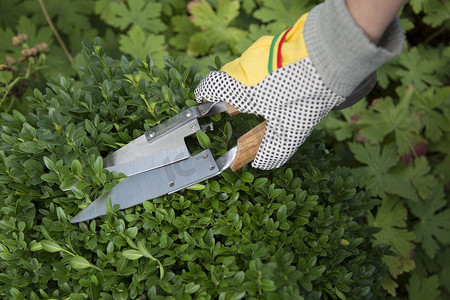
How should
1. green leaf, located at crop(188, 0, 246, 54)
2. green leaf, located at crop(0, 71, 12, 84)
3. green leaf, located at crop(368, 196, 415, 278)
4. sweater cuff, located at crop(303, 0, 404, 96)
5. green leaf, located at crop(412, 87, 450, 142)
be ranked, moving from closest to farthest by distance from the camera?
sweater cuff, located at crop(303, 0, 404, 96) → green leaf, located at crop(0, 71, 12, 84) → green leaf, located at crop(368, 196, 415, 278) → green leaf, located at crop(412, 87, 450, 142) → green leaf, located at crop(188, 0, 246, 54)

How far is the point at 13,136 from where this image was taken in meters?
1.12

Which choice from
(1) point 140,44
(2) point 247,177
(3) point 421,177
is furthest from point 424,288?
(1) point 140,44

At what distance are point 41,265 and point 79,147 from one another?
0.96 ft

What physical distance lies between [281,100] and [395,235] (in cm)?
142

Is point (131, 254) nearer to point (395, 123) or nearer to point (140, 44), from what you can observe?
point (140, 44)

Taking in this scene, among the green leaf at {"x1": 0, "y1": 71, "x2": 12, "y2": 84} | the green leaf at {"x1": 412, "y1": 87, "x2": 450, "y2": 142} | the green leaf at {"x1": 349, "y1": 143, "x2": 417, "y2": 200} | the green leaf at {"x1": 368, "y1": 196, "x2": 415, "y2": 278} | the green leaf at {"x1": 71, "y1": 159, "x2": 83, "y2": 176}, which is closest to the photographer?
the green leaf at {"x1": 71, "y1": 159, "x2": 83, "y2": 176}

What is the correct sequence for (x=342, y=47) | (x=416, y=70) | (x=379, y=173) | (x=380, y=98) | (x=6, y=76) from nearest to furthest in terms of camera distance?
1. (x=342, y=47)
2. (x=6, y=76)
3. (x=379, y=173)
4. (x=380, y=98)
5. (x=416, y=70)

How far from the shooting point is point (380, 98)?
231 cm

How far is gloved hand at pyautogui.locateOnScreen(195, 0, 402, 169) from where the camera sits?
907 mm

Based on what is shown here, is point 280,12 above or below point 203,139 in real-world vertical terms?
below

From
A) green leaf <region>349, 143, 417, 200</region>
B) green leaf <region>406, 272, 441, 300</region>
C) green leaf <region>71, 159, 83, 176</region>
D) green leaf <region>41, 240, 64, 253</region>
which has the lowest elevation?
green leaf <region>406, 272, 441, 300</region>

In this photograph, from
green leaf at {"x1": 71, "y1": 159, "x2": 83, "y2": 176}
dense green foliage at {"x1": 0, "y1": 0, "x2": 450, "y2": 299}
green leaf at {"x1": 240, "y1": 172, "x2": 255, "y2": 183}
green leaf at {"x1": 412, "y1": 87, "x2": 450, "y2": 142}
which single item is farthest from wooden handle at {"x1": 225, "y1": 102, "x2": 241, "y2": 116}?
green leaf at {"x1": 412, "y1": 87, "x2": 450, "y2": 142}

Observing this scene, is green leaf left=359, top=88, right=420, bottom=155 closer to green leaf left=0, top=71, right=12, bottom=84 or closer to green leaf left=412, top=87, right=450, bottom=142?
green leaf left=412, top=87, right=450, bottom=142

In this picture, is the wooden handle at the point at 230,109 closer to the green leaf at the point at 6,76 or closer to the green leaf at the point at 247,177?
the green leaf at the point at 247,177
